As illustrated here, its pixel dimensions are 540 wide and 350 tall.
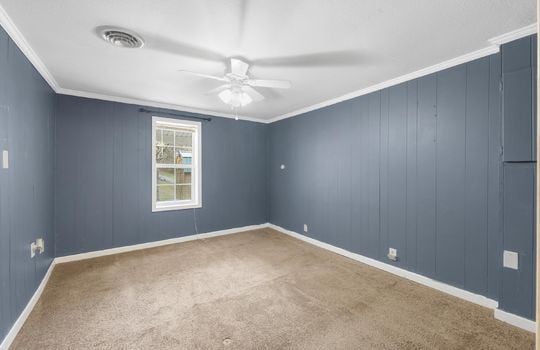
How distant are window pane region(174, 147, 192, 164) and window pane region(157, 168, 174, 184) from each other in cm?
22

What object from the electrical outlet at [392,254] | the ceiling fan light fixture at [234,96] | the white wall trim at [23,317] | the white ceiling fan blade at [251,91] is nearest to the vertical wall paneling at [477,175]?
the electrical outlet at [392,254]

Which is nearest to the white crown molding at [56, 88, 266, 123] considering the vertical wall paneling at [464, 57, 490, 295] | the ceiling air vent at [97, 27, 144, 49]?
the ceiling air vent at [97, 27, 144, 49]

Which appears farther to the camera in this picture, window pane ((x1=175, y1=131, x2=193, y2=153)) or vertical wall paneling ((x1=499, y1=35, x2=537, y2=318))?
window pane ((x1=175, y1=131, x2=193, y2=153))

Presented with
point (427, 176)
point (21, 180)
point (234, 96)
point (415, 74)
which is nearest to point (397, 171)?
point (427, 176)

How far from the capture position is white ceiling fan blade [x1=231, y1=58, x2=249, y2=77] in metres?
2.30

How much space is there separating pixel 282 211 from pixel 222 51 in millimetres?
3487

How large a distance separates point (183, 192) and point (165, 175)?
471mm

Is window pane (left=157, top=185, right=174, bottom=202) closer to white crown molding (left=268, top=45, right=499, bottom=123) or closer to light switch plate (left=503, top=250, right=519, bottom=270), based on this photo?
white crown molding (left=268, top=45, right=499, bottom=123)

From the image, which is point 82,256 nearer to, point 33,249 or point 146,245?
point 146,245

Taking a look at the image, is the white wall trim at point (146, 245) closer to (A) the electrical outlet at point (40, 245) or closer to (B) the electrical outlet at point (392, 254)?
(A) the electrical outlet at point (40, 245)

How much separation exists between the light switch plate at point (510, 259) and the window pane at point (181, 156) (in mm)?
4560

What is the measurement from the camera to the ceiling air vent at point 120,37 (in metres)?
1.98

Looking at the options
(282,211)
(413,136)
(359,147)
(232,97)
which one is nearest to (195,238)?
(282,211)

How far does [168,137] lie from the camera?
4.46 meters
